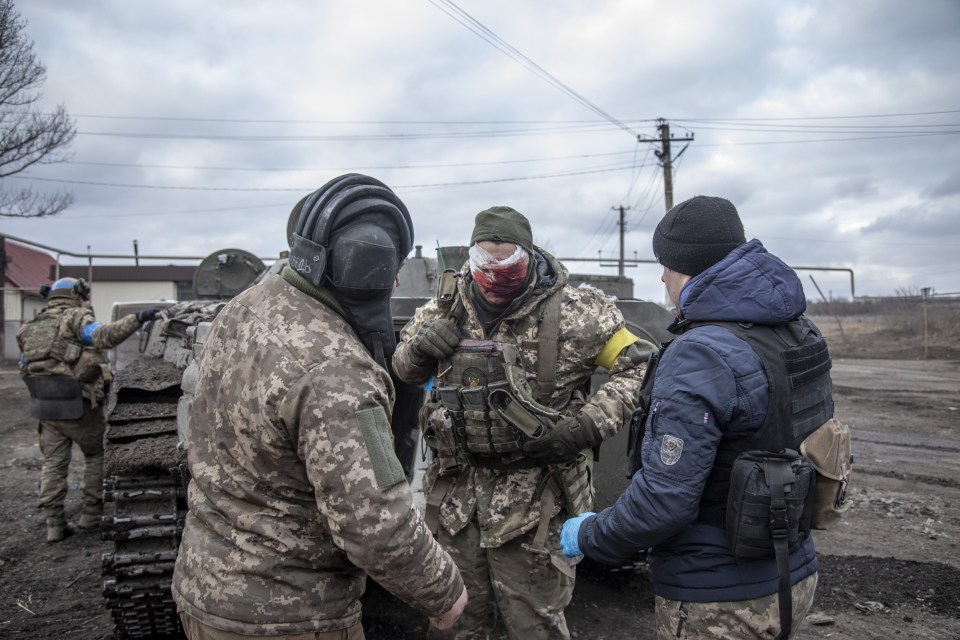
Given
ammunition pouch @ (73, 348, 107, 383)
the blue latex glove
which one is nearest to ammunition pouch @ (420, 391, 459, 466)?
the blue latex glove

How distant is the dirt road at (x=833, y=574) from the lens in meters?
4.21

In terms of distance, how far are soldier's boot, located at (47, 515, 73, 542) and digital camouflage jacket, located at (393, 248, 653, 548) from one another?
4.14 meters

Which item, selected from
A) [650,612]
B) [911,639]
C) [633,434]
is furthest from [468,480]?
[911,639]

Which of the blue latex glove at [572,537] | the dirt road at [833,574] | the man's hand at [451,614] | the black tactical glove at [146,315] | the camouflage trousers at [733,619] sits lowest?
the dirt road at [833,574]

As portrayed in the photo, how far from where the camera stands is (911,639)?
3.95 meters

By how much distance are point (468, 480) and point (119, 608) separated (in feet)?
7.27

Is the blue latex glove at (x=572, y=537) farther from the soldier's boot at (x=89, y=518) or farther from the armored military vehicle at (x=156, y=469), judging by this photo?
the soldier's boot at (x=89, y=518)

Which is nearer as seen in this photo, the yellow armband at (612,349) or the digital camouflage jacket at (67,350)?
the yellow armband at (612,349)

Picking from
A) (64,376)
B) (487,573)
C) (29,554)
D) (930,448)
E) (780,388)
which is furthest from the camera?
(930,448)

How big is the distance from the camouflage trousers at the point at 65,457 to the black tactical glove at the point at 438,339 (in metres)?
4.35

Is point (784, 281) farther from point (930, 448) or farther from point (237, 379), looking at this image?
point (930, 448)

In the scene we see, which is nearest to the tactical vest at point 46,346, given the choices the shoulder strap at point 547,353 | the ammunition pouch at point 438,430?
the ammunition pouch at point 438,430

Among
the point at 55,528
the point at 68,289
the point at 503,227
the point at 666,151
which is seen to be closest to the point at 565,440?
the point at 503,227

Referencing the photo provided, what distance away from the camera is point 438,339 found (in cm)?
313
